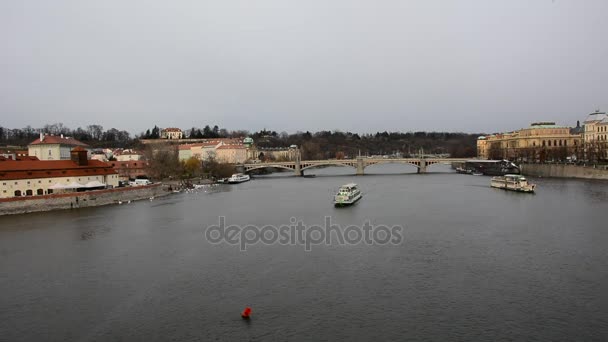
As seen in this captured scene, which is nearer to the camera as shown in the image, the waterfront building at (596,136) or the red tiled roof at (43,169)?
the red tiled roof at (43,169)

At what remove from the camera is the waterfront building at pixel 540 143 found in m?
42.5

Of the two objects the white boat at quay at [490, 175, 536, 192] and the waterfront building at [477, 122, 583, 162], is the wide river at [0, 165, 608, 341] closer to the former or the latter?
the white boat at quay at [490, 175, 536, 192]

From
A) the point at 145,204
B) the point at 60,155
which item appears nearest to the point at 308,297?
the point at 145,204

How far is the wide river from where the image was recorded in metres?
7.40

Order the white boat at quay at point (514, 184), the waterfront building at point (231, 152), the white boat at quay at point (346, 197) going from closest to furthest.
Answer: the white boat at quay at point (346, 197) → the white boat at quay at point (514, 184) → the waterfront building at point (231, 152)

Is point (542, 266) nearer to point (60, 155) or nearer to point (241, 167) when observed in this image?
point (60, 155)

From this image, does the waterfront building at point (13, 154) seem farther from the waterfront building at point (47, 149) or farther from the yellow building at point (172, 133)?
the yellow building at point (172, 133)

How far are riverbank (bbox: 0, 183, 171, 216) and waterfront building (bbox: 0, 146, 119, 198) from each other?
848 mm

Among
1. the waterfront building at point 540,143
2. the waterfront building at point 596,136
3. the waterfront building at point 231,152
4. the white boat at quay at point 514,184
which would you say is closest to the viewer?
the white boat at quay at point 514,184

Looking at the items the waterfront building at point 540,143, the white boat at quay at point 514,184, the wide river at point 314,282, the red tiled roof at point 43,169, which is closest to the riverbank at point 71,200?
the red tiled roof at point 43,169

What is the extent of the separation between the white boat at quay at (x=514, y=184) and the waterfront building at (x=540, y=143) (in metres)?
16.6

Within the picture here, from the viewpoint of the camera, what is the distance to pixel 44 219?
18.1 metres

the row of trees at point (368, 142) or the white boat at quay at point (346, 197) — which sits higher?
the row of trees at point (368, 142)

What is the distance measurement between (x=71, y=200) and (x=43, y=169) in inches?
87.4
